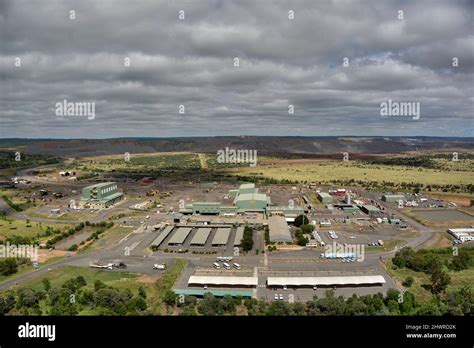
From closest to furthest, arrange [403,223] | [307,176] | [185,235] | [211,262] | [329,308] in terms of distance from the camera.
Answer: [329,308]
[211,262]
[185,235]
[403,223]
[307,176]

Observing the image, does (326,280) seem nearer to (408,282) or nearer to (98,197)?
(408,282)

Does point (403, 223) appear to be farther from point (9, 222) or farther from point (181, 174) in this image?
point (181, 174)

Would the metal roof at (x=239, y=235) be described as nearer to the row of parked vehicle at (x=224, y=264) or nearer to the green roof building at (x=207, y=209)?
the row of parked vehicle at (x=224, y=264)

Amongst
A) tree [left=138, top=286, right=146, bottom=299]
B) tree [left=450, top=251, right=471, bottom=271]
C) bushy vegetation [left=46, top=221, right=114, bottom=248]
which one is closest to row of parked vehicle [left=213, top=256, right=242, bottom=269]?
tree [left=138, top=286, right=146, bottom=299]

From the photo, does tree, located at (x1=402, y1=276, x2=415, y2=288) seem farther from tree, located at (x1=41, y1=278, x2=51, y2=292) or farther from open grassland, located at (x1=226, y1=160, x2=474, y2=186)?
open grassland, located at (x1=226, y1=160, x2=474, y2=186)

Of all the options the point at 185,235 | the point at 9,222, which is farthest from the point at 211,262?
the point at 9,222
